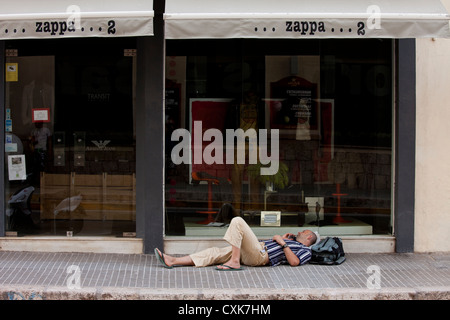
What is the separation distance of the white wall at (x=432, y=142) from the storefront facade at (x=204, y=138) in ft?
0.49

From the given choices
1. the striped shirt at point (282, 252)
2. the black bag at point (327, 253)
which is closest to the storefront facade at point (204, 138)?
the black bag at point (327, 253)

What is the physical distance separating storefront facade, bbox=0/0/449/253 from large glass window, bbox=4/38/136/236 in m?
0.02

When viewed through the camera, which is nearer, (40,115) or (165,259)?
(165,259)

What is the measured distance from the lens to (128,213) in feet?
29.5

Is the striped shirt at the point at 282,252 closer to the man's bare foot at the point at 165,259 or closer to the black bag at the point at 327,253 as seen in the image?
the black bag at the point at 327,253

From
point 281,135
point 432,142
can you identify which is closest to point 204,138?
point 281,135

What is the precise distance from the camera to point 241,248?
301 inches

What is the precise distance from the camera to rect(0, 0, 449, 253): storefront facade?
28.1 ft

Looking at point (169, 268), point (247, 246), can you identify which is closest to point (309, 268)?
point (247, 246)

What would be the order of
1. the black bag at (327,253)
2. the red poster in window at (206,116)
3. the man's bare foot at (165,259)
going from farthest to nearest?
the red poster in window at (206,116), the black bag at (327,253), the man's bare foot at (165,259)

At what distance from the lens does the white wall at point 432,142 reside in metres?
8.57

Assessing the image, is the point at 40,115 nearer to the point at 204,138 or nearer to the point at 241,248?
the point at 204,138

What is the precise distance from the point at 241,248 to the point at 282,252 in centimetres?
55

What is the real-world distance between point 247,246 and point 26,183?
3736 mm
